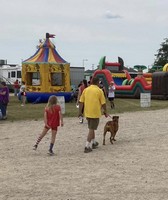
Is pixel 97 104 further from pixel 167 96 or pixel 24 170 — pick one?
pixel 167 96

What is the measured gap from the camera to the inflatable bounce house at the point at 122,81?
112 ft

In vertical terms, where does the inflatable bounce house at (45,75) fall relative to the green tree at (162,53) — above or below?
below

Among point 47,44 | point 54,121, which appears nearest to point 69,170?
point 54,121

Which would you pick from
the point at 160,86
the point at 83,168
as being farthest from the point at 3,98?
the point at 160,86

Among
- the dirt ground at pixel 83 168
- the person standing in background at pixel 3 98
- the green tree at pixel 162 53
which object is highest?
the green tree at pixel 162 53

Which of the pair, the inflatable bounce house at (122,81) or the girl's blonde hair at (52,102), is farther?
the inflatable bounce house at (122,81)

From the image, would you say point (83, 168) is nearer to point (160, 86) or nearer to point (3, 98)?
point (3, 98)

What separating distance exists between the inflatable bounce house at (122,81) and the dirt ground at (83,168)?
20.8 meters

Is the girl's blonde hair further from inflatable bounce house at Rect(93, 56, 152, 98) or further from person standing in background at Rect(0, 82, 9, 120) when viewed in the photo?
inflatable bounce house at Rect(93, 56, 152, 98)

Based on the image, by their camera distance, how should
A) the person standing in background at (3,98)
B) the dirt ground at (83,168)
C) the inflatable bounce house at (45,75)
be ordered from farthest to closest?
1. the inflatable bounce house at (45,75)
2. the person standing in background at (3,98)
3. the dirt ground at (83,168)

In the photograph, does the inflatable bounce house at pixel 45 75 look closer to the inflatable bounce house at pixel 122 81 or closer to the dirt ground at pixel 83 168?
the inflatable bounce house at pixel 122 81

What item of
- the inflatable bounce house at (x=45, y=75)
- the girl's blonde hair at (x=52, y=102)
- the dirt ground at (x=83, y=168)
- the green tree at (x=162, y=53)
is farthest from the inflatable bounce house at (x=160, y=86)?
the green tree at (x=162, y=53)

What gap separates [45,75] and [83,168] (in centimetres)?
1948

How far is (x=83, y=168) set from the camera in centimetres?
820
